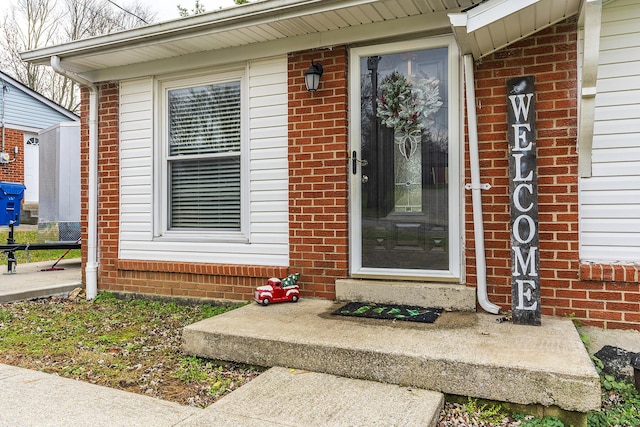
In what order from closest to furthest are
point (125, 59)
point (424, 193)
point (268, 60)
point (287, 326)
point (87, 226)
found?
point (287, 326) → point (424, 193) → point (268, 60) → point (125, 59) → point (87, 226)

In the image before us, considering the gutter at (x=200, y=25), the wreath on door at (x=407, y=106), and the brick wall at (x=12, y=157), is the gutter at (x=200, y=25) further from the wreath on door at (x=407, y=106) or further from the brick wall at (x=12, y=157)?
the brick wall at (x=12, y=157)

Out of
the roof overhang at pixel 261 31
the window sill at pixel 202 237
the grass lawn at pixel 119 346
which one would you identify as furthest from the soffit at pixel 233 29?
the grass lawn at pixel 119 346

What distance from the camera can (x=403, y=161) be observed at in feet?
12.5

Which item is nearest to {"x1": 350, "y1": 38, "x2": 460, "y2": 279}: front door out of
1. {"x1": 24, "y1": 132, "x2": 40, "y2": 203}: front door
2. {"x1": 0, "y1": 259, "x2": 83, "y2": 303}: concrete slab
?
{"x1": 0, "y1": 259, "x2": 83, "y2": 303}: concrete slab

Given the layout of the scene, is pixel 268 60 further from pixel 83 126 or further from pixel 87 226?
pixel 87 226

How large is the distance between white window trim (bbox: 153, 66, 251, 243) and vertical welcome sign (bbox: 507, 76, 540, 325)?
7.73 feet

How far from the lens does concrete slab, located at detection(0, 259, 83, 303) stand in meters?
5.18

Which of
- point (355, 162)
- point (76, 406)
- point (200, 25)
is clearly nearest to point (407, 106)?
point (355, 162)

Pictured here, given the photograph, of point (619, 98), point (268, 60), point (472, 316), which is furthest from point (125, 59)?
point (619, 98)

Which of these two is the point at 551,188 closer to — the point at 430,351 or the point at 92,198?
the point at 430,351

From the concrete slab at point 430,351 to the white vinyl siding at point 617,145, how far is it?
69cm

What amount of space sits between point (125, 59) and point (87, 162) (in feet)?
4.11

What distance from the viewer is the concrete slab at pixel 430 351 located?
224 centimetres

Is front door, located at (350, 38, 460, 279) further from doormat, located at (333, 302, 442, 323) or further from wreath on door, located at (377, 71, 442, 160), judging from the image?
doormat, located at (333, 302, 442, 323)
